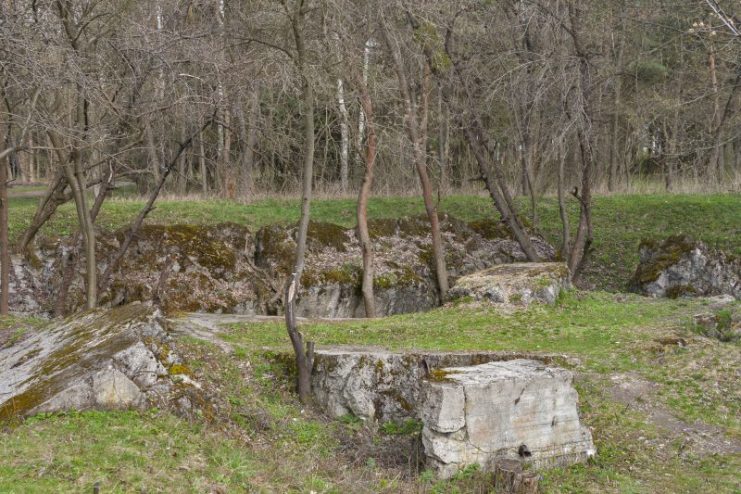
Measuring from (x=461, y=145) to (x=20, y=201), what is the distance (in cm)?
1557

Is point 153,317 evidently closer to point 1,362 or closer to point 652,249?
point 1,362

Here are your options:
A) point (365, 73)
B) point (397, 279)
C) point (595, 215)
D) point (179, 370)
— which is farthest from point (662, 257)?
point (179, 370)

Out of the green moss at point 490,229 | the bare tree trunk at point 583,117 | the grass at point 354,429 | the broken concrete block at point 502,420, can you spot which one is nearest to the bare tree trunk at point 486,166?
the bare tree trunk at point 583,117

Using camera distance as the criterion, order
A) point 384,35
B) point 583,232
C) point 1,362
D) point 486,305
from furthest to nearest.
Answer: point 583,232 → point 384,35 → point 486,305 → point 1,362

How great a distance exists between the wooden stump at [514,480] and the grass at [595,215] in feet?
35.5

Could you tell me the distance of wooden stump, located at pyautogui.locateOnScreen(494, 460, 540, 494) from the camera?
7.10 m

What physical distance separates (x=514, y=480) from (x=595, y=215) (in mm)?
15565

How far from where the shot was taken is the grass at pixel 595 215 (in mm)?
17156

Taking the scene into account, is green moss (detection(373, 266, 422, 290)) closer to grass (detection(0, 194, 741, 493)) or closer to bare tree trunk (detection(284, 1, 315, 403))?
grass (detection(0, 194, 741, 493))

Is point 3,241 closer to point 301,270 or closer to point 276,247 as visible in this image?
point 276,247

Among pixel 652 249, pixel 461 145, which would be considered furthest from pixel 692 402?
pixel 461 145

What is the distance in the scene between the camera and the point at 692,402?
8.95m

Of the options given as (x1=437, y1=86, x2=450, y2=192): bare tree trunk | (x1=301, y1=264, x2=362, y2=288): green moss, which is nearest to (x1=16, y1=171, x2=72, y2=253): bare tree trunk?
(x1=301, y1=264, x2=362, y2=288): green moss

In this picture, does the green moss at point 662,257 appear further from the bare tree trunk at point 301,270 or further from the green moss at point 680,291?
the bare tree trunk at point 301,270
